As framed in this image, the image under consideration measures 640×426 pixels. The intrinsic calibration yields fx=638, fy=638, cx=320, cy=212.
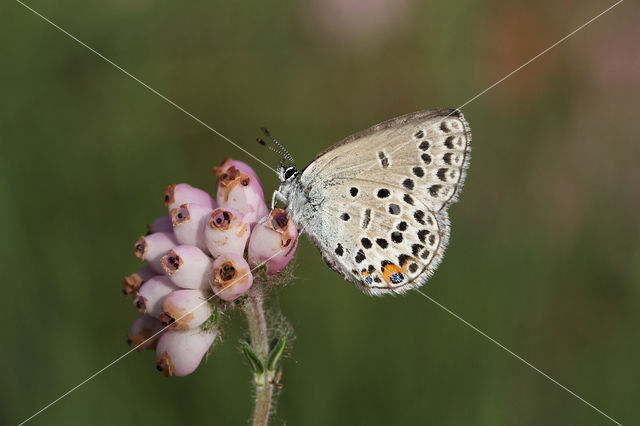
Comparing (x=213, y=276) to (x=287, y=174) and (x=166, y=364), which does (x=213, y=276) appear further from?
(x=287, y=174)

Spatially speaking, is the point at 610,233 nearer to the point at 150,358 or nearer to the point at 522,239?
the point at 522,239

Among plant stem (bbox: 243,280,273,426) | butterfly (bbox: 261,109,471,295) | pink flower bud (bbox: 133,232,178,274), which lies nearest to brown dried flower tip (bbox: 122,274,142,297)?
pink flower bud (bbox: 133,232,178,274)

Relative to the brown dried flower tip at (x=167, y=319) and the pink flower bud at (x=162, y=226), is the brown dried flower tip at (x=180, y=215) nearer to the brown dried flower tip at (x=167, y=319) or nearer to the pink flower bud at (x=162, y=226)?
the pink flower bud at (x=162, y=226)

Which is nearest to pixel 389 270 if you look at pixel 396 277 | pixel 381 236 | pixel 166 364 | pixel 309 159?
pixel 396 277

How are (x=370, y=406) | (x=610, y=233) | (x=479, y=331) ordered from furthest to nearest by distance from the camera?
(x=610, y=233) < (x=479, y=331) < (x=370, y=406)

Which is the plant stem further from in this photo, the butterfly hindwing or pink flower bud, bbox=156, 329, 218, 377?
the butterfly hindwing

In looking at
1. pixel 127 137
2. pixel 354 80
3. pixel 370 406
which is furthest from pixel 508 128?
pixel 127 137
